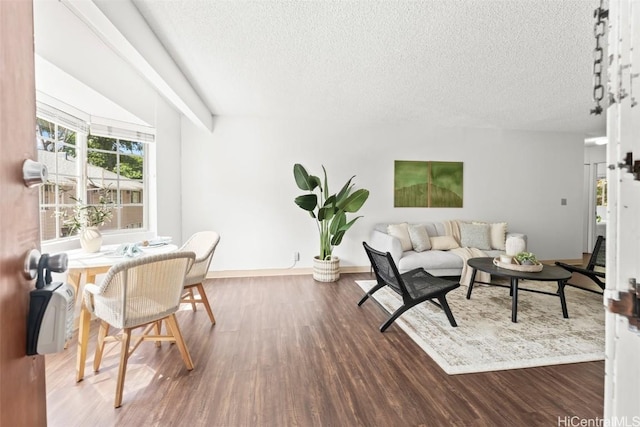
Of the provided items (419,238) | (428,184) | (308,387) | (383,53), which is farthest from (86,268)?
(428,184)

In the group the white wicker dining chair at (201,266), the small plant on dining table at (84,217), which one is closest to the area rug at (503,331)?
the white wicker dining chair at (201,266)

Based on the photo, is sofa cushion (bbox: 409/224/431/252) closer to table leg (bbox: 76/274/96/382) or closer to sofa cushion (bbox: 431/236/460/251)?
sofa cushion (bbox: 431/236/460/251)

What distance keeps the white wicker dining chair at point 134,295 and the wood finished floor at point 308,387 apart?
0.21 m

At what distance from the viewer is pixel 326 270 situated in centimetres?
411

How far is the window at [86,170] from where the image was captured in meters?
2.58

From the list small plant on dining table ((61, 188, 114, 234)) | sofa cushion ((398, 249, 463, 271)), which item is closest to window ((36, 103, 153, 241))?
small plant on dining table ((61, 188, 114, 234))

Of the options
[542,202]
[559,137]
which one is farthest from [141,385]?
[559,137]

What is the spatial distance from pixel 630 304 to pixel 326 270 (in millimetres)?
3753

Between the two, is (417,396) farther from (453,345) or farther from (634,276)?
(634,276)

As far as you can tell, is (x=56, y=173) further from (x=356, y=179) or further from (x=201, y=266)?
(x=356, y=179)

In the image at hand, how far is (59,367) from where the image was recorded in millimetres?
1977

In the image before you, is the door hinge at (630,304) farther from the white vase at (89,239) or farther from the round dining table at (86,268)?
the white vase at (89,239)

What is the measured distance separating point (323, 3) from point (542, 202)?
5450 mm

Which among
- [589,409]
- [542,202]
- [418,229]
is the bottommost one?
[589,409]
